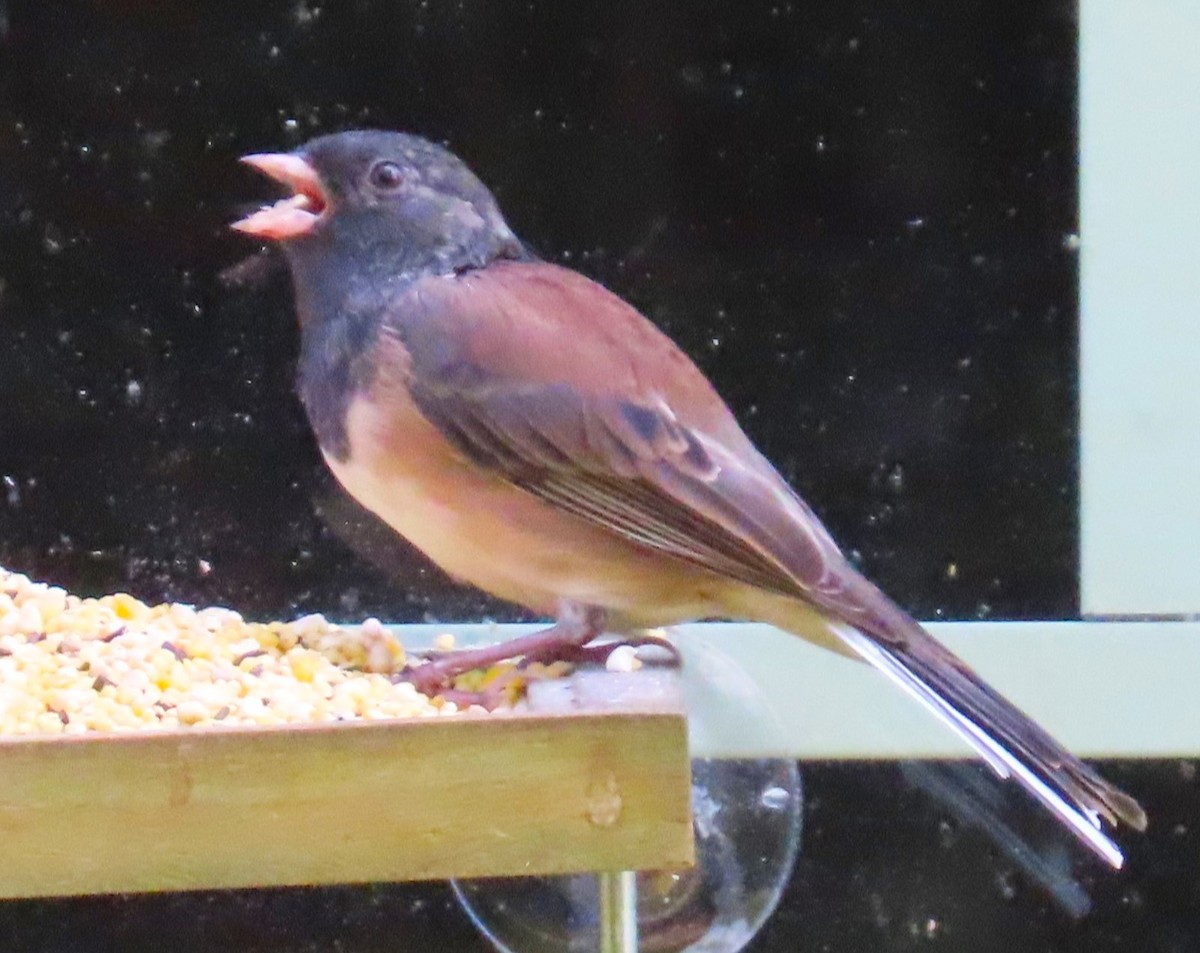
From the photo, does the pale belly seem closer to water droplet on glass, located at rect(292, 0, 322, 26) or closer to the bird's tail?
the bird's tail

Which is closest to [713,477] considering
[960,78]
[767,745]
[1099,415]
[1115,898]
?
[767,745]

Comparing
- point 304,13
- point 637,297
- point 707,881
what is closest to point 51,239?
point 304,13

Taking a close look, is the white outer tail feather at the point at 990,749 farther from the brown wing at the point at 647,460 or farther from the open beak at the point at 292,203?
the open beak at the point at 292,203

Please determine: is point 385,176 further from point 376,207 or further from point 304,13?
point 304,13

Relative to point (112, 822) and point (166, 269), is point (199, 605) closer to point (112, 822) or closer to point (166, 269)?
point (166, 269)

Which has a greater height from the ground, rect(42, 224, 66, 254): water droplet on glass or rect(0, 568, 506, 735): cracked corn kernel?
rect(42, 224, 66, 254): water droplet on glass

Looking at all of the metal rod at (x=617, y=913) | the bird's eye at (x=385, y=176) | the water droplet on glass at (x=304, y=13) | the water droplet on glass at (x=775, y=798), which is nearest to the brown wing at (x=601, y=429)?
the bird's eye at (x=385, y=176)

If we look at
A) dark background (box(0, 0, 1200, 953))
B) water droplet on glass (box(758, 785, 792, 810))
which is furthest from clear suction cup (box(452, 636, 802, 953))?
dark background (box(0, 0, 1200, 953))
